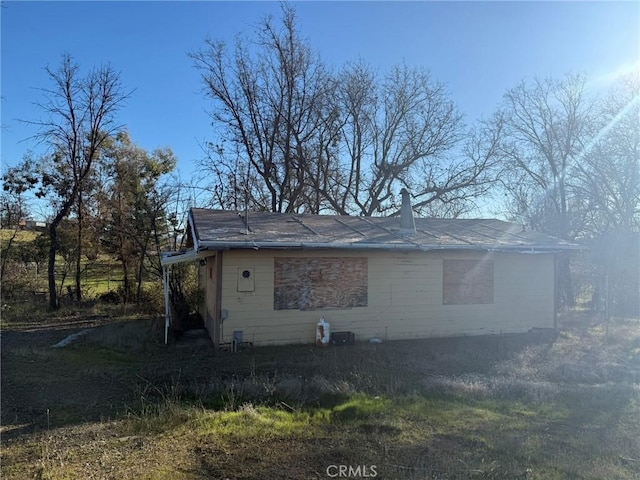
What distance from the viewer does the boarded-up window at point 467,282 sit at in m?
11.0

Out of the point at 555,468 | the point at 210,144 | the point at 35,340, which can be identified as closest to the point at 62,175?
the point at 210,144

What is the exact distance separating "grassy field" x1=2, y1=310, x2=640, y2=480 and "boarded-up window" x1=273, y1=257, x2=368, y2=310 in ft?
3.38

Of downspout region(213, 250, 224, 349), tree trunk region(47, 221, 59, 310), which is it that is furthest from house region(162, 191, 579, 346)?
tree trunk region(47, 221, 59, 310)

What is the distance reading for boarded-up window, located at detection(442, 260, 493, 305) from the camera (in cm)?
1104

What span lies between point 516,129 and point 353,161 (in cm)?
780

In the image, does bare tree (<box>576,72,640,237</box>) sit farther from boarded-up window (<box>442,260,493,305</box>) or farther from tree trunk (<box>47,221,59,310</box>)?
tree trunk (<box>47,221,59,310</box>)

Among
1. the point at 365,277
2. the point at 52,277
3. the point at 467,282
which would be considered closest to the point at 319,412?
the point at 365,277

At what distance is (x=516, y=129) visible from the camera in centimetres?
2116

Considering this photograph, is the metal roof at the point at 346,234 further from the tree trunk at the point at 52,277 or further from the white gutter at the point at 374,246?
the tree trunk at the point at 52,277

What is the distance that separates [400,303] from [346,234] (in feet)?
6.83

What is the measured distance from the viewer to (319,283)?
32.8 feet

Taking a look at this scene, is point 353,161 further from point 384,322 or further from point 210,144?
point 384,322

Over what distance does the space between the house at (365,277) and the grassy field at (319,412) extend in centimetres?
90

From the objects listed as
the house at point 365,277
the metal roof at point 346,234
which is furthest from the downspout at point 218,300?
the metal roof at point 346,234
